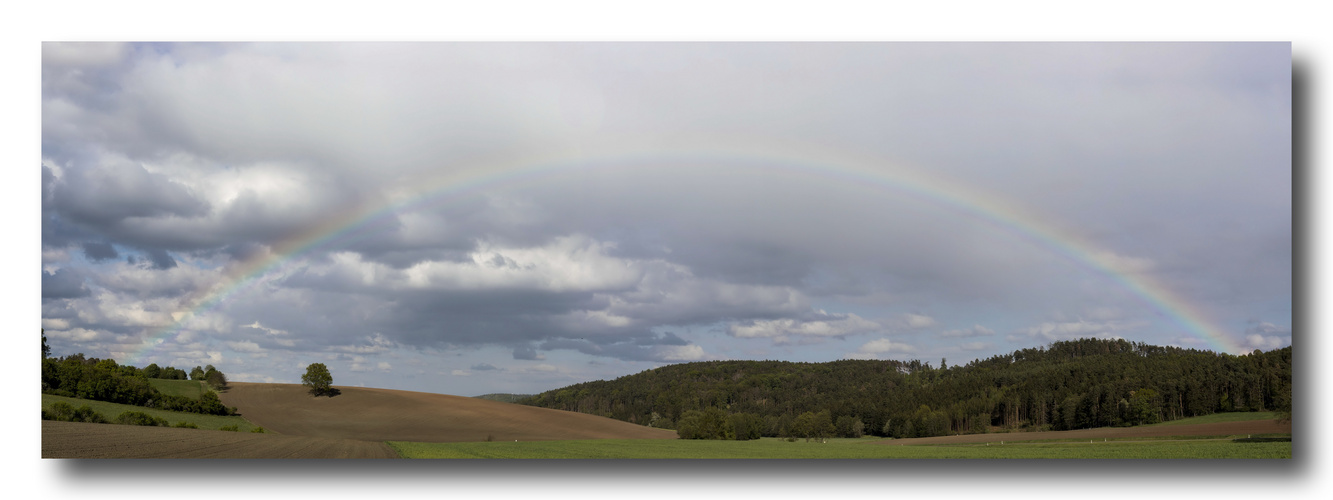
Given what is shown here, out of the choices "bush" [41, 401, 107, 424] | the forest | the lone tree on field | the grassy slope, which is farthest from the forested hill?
"bush" [41, 401, 107, 424]

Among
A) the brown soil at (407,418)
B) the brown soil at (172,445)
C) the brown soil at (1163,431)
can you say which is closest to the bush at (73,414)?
the brown soil at (172,445)

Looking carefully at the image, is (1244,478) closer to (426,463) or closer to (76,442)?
(426,463)

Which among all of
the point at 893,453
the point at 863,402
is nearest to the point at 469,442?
the point at 893,453

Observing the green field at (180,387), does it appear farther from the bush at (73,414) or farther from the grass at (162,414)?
the bush at (73,414)

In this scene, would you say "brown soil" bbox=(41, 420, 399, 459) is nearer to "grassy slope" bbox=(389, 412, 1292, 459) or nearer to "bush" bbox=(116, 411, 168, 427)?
"bush" bbox=(116, 411, 168, 427)

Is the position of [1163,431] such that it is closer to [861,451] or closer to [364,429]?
[861,451]

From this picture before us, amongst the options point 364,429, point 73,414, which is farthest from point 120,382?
point 364,429
